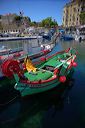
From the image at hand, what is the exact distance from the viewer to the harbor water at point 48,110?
10.0 meters

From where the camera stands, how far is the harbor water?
32.8ft

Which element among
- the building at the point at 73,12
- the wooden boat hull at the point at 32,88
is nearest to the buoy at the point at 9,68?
the wooden boat hull at the point at 32,88

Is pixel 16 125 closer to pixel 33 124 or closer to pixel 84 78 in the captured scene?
pixel 33 124

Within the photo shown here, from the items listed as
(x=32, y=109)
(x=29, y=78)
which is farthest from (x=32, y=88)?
(x=32, y=109)

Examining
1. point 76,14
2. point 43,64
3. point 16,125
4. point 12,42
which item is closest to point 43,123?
point 16,125

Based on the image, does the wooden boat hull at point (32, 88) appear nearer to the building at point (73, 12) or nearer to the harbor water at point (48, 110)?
the harbor water at point (48, 110)

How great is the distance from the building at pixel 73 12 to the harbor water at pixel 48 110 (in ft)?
292

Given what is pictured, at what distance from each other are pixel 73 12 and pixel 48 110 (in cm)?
9963

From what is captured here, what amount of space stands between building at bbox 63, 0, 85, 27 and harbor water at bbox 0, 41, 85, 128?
8892 centimetres

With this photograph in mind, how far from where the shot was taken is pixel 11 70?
1255cm

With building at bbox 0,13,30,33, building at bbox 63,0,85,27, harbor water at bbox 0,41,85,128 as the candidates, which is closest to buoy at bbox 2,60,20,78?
harbor water at bbox 0,41,85,128

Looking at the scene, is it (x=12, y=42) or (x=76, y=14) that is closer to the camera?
(x=12, y=42)

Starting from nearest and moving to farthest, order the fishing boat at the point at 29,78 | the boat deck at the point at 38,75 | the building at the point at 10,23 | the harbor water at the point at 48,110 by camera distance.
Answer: the harbor water at the point at 48,110 → the fishing boat at the point at 29,78 → the boat deck at the point at 38,75 → the building at the point at 10,23

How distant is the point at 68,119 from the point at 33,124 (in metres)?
2.53
